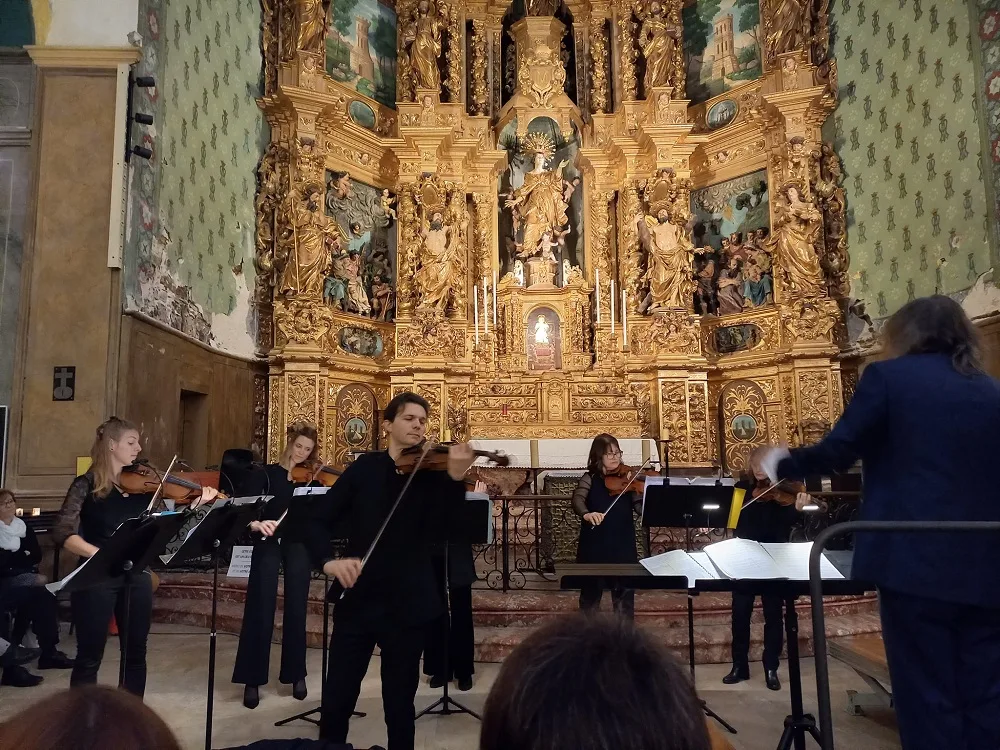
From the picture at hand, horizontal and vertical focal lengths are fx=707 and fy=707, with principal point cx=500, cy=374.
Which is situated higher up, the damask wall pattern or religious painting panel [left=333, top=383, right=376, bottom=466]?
the damask wall pattern

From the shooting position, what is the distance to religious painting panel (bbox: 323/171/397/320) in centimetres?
1338

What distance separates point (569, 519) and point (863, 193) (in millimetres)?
8417

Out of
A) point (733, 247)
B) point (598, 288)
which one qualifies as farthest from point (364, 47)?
point (733, 247)

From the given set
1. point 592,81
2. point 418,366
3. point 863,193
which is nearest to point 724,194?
point 863,193

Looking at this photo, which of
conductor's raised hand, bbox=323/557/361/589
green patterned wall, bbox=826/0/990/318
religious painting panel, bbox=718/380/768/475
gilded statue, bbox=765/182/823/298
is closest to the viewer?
conductor's raised hand, bbox=323/557/361/589

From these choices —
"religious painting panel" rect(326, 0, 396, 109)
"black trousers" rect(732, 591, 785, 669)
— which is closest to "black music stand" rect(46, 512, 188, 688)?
"black trousers" rect(732, 591, 785, 669)

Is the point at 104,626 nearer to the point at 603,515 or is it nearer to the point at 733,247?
the point at 603,515

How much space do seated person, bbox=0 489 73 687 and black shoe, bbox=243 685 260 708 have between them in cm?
195

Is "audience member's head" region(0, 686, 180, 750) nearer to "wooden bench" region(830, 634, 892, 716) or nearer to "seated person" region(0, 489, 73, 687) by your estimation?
"wooden bench" region(830, 634, 892, 716)

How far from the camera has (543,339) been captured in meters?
13.8

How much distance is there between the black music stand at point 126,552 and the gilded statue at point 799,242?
1153cm

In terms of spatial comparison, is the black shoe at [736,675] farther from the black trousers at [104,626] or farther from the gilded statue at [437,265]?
the gilded statue at [437,265]

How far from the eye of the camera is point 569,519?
7.87m

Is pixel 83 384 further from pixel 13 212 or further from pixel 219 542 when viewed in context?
pixel 219 542
